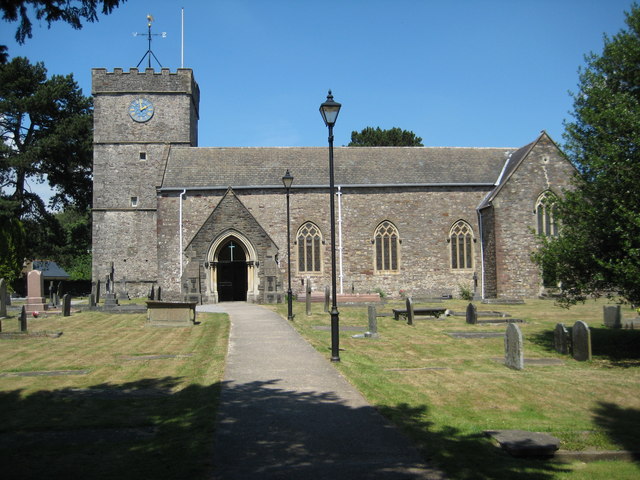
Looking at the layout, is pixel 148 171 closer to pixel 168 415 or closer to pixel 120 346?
pixel 120 346

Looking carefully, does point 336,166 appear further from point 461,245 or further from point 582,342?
point 582,342

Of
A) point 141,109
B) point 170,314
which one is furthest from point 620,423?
point 141,109

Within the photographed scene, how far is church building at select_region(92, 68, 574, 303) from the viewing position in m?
29.5

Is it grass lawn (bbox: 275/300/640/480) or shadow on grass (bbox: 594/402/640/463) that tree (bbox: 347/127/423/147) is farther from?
shadow on grass (bbox: 594/402/640/463)

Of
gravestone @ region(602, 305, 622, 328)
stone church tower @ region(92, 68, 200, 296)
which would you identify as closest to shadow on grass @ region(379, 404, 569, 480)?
gravestone @ region(602, 305, 622, 328)

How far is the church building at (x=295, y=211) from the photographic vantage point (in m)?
29.5

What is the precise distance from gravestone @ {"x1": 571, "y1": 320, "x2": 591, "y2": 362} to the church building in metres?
16.7

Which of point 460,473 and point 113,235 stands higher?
point 113,235

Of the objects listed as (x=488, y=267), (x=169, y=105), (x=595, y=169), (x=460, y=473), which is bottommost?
(x=460, y=473)

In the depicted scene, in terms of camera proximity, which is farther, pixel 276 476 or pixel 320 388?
pixel 320 388

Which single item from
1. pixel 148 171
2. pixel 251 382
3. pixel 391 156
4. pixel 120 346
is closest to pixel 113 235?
pixel 148 171

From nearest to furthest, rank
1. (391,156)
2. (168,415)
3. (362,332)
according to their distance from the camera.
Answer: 1. (168,415)
2. (362,332)
3. (391,156)

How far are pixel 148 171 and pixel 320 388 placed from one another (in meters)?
30.1

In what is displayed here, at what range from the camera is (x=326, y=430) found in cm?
682
